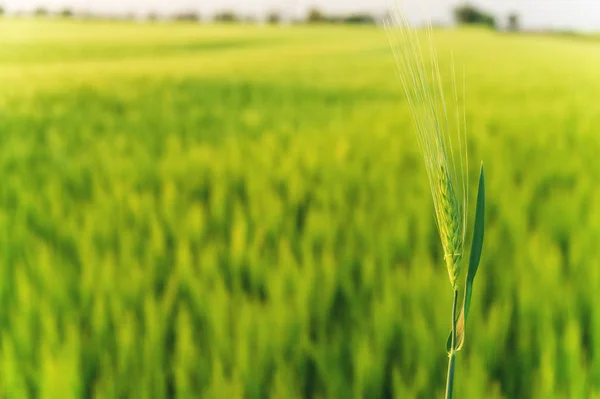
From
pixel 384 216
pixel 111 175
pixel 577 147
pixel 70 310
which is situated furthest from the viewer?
pixel 577 147

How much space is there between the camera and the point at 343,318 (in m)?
0.78

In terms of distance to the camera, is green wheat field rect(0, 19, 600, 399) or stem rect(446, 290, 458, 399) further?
green wheat field rect(0, 19, 600, 399)

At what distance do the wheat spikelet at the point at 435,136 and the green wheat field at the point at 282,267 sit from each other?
1 centimetres

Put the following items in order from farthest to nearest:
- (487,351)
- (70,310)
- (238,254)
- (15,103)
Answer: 1. (15,103)
2. (238,254)
3. (70,310)
4. (487,351)

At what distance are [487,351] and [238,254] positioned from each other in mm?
429

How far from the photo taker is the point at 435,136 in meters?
0.18

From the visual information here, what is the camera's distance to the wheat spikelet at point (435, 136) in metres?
0.19

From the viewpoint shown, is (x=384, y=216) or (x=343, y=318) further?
(x=384, y=216)

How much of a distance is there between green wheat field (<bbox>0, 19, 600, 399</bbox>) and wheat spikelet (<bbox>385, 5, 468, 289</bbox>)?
14 millimetres

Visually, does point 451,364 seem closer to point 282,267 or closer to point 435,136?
point 435,136

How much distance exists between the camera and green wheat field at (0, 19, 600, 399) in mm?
597

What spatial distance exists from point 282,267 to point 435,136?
660 mm

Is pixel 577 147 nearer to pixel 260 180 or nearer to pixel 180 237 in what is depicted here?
pixel 260 180

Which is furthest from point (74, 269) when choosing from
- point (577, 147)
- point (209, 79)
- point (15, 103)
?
point (209, 79)
